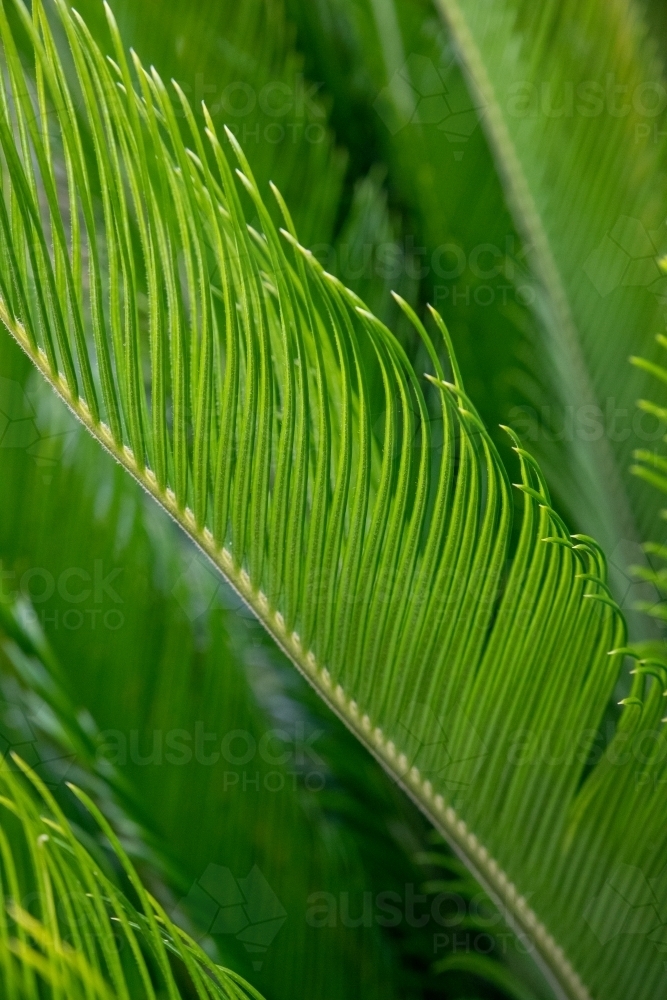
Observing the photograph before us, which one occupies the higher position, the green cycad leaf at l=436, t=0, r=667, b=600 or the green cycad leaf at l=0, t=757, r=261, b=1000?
the green cycad leaf at l=436, t=0, r=667, b=600

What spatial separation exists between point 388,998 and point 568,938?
8.2 inches

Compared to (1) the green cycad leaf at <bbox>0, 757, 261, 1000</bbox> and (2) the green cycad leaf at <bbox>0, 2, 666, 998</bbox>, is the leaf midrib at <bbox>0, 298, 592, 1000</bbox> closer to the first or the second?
(2) the green cycad leaf at <bbox>0, 2, 666, 998</bbox>

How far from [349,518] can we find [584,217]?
1.58 ft

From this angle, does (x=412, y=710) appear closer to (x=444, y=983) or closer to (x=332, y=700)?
(x=332, y=700)

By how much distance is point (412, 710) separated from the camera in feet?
1.90

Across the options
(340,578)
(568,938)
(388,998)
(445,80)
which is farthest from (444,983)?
(445,80)

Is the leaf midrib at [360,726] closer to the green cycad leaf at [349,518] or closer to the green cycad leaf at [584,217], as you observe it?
the green cycad leaf at [349,518]

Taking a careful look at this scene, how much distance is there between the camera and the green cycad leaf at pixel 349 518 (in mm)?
479

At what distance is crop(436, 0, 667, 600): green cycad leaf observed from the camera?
854 millimetres

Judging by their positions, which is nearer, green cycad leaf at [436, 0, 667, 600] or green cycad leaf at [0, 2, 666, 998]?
green cycad leaf at [0, 2, 666, 998]

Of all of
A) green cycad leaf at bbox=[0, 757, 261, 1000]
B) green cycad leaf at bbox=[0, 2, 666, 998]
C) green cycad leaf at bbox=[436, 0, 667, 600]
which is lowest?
green cycad leaf at bbox=[0, 757, 261, 1000]

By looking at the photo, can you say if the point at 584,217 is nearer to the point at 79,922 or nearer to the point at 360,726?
the point at 360,726

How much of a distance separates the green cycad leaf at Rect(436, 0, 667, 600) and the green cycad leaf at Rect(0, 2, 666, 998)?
311mm

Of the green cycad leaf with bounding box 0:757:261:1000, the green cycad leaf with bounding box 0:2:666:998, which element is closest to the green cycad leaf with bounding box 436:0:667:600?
the green cycad leaf with bounding box 0:2:666:998
